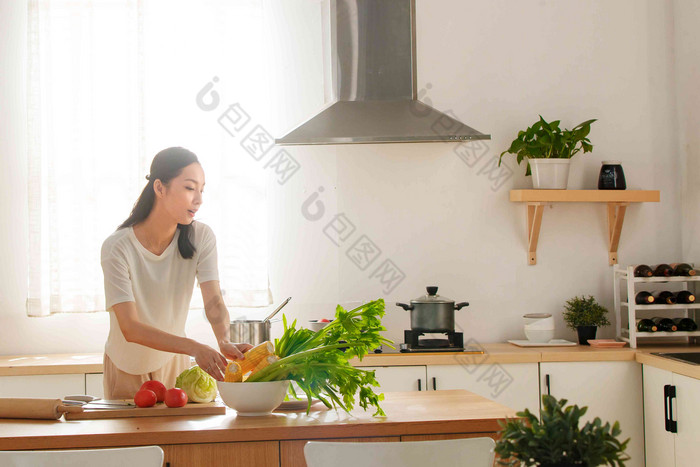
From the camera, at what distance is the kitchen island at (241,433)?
5.69ft

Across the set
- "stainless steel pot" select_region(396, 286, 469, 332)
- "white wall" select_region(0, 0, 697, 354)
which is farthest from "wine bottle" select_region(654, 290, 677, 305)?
"stainless steel pot" select_region(396, 286, 469, 332)

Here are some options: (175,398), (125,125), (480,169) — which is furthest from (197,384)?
(480,169)

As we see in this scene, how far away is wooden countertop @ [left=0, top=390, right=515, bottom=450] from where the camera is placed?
1730 millimetres

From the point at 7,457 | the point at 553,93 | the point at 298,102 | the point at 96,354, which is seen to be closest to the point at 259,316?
the point at 96,354

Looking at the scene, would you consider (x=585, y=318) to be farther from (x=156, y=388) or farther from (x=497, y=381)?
(x=156, y=388)

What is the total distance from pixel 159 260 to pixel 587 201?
88.6 inches

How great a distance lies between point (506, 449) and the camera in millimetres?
1077

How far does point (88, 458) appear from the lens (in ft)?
4.83

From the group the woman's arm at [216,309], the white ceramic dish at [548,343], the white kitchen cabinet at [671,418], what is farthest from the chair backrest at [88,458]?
the white ceramic dish at [548,343]

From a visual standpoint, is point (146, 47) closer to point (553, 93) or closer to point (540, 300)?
point (553, 93)

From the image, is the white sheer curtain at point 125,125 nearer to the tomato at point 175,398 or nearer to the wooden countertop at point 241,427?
the tomato at point 175,398

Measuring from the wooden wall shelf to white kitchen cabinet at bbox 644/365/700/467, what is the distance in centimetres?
81

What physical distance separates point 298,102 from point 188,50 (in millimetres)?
624

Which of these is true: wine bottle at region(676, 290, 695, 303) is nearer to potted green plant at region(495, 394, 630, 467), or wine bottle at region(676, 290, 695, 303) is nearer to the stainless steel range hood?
the stainless steel range hood
